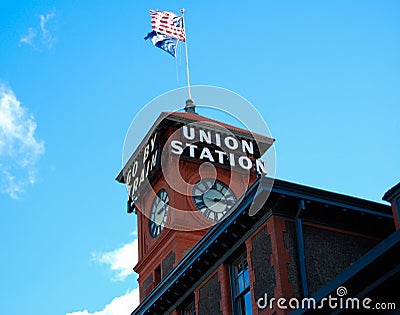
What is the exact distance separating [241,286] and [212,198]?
13573mm

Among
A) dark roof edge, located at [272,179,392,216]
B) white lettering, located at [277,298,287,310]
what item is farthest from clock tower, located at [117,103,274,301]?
white lettering, located at [277,298,287,310]

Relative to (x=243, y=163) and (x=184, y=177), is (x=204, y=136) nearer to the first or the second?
(x=184, y=177)

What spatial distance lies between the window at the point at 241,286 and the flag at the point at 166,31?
67.9 feet

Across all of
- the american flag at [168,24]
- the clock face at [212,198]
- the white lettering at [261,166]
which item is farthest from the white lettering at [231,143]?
the american flag at [168,24]

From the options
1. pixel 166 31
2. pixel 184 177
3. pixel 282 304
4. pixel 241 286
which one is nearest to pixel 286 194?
pixel 282 304

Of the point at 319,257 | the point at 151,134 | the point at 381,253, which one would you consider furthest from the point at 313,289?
the point at 151,134

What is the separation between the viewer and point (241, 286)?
23.4 meters

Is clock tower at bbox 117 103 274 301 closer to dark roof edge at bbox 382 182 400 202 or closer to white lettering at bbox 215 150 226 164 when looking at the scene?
white lettering at bbox 215 150 226 164

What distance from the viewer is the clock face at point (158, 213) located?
120 feet

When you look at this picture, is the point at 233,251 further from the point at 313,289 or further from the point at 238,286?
the point at 313,289

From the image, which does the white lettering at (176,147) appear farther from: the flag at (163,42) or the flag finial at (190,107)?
the flag at (163,42)

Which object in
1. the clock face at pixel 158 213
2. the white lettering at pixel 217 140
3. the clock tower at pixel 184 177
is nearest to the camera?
the clock tower at pixel 184 177

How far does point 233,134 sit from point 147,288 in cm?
870

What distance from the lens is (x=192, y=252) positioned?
82.7 feet
